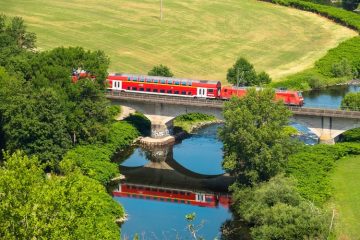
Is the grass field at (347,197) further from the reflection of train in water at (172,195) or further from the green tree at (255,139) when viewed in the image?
the reflection of train in water at (172,195)

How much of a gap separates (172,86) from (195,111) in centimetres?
679

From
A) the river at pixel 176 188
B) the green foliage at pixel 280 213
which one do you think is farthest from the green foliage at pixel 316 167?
the river at pixel 176 188

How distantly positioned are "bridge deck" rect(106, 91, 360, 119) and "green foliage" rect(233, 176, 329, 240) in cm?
2659

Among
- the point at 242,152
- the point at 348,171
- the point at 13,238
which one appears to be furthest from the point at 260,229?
the point at 13,238

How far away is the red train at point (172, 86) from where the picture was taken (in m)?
119

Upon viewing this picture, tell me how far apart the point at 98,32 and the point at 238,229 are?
110584 mm

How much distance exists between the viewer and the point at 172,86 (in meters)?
122

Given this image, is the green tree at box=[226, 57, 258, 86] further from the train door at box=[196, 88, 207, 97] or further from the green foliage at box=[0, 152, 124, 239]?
the green foliage at box=[0, 152, 124, 239]

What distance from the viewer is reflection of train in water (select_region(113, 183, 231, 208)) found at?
94844mm

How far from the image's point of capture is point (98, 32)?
186750 mm

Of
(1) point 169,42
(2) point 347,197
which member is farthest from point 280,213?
(1) point 169,42

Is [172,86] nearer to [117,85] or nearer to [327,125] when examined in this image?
[117,85]

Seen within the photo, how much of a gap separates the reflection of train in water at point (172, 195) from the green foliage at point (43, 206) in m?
44.6

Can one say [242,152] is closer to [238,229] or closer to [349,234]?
[238,229]
